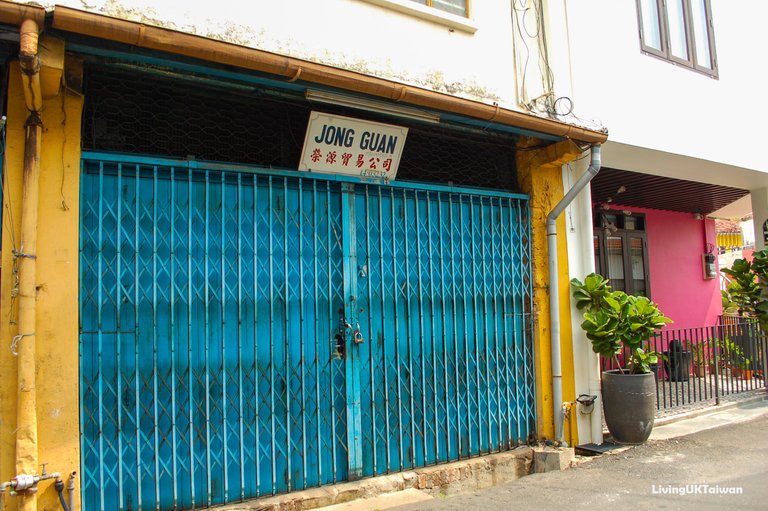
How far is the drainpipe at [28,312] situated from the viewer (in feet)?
10.9

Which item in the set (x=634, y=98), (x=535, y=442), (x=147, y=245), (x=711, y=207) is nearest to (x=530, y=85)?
(x=634, y=98)

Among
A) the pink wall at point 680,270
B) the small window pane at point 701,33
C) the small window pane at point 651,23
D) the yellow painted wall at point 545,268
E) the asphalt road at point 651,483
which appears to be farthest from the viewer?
the pink wall at point 680,270

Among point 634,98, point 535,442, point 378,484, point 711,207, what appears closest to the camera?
point 378,484

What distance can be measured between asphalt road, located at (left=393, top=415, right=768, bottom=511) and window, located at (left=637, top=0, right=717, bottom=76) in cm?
469

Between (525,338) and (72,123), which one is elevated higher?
(72,123)

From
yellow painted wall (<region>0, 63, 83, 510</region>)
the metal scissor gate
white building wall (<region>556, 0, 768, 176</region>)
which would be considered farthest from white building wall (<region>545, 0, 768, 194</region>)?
yellow painted wall (<region>0, 63, 83, 510</region>)

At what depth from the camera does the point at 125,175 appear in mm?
3943

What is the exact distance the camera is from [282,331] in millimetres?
4398

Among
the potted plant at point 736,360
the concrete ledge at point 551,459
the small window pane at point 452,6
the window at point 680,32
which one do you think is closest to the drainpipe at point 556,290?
the concrete ledge at point 551,459

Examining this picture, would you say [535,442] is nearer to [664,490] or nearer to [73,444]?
[664,490]

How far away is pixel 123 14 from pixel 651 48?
6.07 m

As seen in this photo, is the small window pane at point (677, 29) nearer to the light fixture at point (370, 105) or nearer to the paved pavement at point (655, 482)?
the light fixture at point (370, 105)

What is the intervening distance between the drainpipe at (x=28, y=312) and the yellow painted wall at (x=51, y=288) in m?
0.07

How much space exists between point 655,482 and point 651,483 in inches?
2.0
